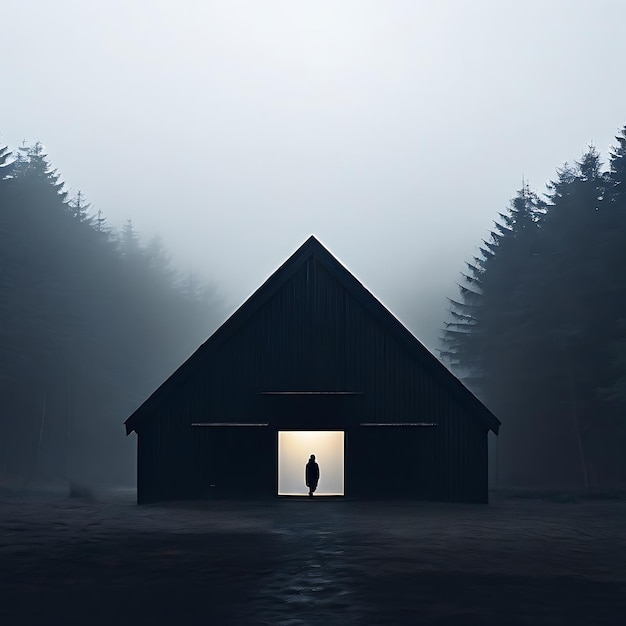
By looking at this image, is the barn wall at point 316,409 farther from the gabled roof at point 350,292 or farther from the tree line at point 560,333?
the tree line at point 560,333

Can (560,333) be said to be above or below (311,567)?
above

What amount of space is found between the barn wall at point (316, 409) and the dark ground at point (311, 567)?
2.71m

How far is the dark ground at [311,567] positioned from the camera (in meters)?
12.6

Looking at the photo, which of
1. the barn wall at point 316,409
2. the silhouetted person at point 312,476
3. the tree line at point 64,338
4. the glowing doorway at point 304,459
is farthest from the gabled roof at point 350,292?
the tree line at point 64,338

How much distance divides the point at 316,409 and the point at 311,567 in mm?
14154

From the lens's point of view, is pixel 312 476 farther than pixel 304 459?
No

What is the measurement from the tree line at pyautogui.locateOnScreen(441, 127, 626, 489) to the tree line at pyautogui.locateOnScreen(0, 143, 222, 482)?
23.9 m

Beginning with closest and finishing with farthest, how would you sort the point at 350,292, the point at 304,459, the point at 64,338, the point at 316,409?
the point at 316,409
the point at 350,292
the point at 304,459
the point at 64,338

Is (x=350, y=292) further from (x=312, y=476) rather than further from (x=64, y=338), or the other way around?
(x=64, y=338)

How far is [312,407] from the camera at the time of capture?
30.5 m

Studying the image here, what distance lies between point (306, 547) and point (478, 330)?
41886 millimetres

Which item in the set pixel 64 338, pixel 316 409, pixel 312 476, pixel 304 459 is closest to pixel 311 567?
pixel 316 409

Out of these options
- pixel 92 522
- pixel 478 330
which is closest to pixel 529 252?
pixel 478 330

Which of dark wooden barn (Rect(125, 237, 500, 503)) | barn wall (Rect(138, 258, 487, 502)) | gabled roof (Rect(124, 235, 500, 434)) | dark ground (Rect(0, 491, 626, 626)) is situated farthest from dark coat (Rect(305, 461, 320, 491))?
gabled roof (Rect(124, 235, 500, 434))
